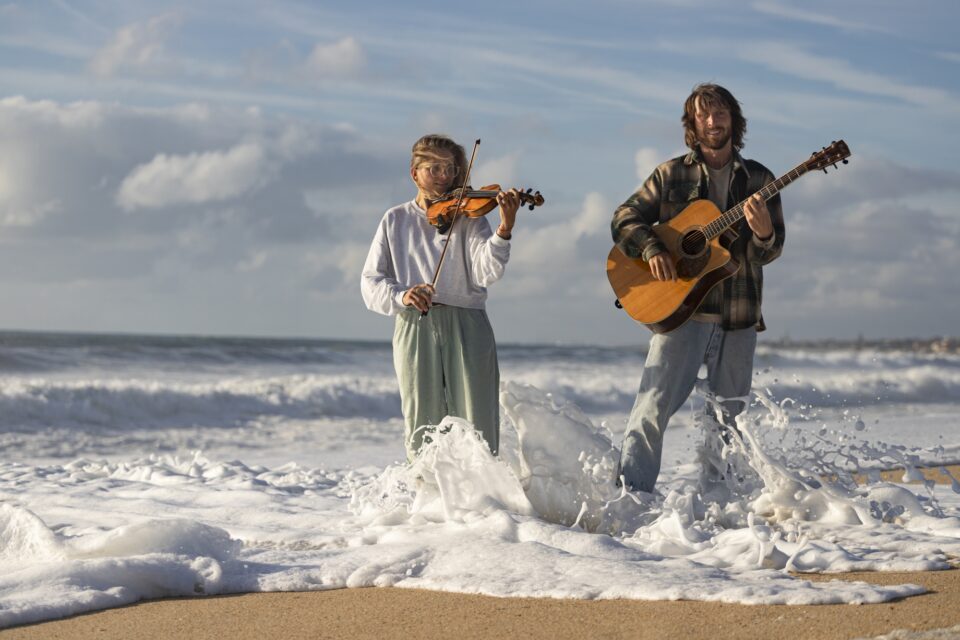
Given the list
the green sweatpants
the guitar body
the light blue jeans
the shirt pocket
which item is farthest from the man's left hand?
the green sweatpants

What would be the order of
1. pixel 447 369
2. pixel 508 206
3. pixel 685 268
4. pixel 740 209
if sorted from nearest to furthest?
pixel 508 206 < pixel 740 209 < pixel 685 268 < pixel 447 369

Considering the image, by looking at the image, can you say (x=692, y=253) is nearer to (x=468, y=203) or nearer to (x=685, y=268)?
(x=685, y=268)

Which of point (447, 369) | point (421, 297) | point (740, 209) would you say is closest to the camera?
point (421, 297)

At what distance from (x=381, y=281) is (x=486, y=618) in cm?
168

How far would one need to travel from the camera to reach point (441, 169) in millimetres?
4215

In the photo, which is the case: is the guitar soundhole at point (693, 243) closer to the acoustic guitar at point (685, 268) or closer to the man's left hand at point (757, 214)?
the acoustic guitar at point (685, 268)

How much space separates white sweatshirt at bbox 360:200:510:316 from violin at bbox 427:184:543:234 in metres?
0.07

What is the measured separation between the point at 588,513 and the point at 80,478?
3.42 m

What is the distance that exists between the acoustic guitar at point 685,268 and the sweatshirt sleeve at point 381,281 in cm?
92

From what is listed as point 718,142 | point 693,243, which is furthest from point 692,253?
point 718,142

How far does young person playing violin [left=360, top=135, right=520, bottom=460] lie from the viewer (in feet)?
13.8

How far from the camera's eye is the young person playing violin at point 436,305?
4199 millimetres

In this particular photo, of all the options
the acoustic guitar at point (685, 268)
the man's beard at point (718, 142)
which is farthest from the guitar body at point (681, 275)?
the man's beard at point (718, 142)

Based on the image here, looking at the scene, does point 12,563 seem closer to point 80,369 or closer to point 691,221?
point 691,221
